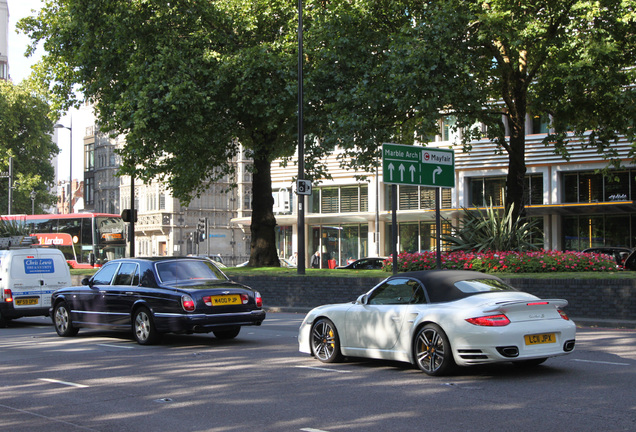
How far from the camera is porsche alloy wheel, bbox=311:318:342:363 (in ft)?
34.6

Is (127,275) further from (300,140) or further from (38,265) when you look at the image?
(300,140)

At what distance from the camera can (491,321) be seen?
28.3 ft

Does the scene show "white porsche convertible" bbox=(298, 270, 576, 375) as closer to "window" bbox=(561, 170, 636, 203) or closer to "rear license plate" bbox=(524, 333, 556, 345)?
"rear license plate" bbox=(524, 333, 556, 345)

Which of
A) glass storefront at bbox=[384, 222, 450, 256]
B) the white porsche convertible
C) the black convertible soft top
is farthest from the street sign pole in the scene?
glass storefront at bbox=[384, 222, 450, 256]

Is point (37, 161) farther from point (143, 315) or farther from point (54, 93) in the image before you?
point (143, 315)

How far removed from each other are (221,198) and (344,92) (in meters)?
58.6

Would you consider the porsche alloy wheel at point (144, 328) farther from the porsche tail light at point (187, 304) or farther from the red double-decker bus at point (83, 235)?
the red double-decker bus at point (83, 235)

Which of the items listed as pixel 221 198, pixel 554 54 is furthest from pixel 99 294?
pixel 221 198

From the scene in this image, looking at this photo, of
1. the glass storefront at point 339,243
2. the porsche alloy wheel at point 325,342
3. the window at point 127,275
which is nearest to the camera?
the porsche alloy wheel at point 325,342

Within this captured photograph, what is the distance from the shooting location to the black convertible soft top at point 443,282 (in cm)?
928

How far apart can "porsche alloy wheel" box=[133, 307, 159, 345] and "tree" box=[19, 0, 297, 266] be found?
34.7ft

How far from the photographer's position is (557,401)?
24.6ft

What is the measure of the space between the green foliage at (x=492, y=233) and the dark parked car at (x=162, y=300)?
9497 millimetres

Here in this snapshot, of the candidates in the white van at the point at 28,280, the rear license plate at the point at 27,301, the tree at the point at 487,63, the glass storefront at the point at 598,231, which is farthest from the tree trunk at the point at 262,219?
the glass storefront at the point at 598,231
